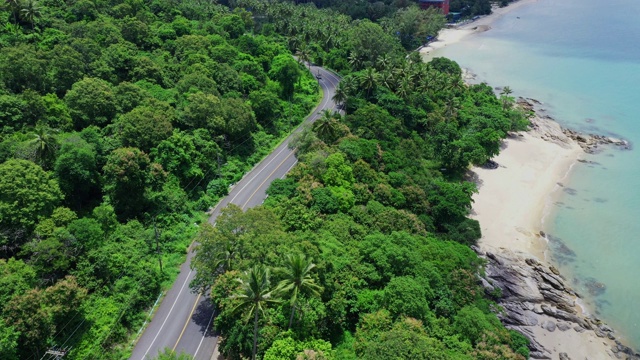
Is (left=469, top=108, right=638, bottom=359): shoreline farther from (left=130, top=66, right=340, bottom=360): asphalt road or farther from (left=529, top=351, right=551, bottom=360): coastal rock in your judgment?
(left=130, top=66, right=340, bottom=360): asphalt road

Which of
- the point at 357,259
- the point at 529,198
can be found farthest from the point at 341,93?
the point at 357,259

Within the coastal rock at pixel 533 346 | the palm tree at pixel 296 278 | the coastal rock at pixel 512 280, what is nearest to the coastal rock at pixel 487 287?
the coastal rock at pixel 512 280

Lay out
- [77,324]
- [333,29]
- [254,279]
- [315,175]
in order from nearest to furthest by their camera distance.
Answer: [254,279] → [77,324] → [315,175] → [333,29]

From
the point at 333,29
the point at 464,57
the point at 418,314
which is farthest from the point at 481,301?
the point at 464,57

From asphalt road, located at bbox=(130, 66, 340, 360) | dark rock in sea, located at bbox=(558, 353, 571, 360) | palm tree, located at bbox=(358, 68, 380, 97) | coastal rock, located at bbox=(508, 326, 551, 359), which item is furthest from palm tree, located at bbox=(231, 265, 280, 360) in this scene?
palm tree, located at bbox=(358, 68, 380, 97)

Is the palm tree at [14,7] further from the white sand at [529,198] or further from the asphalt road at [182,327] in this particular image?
the white sand at [529,198]

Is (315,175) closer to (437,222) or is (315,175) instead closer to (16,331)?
(437,222)

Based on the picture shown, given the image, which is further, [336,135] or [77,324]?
[336,135]
